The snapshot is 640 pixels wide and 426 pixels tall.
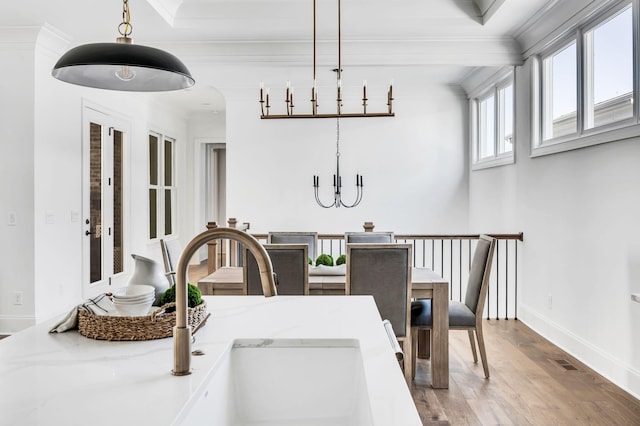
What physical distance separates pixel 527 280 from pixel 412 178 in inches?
101

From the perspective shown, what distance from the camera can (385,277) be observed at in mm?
2959

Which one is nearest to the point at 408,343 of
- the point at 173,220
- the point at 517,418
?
the point at 517,418

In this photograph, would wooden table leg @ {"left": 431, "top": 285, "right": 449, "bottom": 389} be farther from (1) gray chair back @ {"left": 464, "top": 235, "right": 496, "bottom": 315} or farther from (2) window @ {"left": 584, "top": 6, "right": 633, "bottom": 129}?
(2) window @ {"left": 584, "top": 6, "right": 633, "bottom": 129}

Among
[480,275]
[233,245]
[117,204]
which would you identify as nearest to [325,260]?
[480,275]

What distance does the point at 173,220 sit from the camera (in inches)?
329

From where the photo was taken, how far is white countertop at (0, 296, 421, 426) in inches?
33.1

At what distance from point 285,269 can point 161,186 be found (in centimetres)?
524

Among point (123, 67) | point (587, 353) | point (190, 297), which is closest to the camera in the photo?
point (190, 297)

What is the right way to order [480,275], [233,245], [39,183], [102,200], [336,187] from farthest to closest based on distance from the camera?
[233,245] < [336,187] < [102,200] < [39,183] < [480,275]

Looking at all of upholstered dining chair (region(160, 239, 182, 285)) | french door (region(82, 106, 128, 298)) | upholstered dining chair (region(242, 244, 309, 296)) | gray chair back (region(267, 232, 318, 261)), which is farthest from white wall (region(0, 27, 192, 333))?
upholstered dining chair (region(242, 244, 309, 296))

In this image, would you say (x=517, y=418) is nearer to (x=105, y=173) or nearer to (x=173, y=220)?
(x=105, y=173)

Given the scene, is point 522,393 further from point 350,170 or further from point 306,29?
point 350,170

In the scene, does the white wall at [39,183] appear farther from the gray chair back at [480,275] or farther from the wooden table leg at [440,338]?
the gray chair back at [480,275]

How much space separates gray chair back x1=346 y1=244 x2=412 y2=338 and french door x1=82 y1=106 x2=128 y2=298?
3.43 meters
